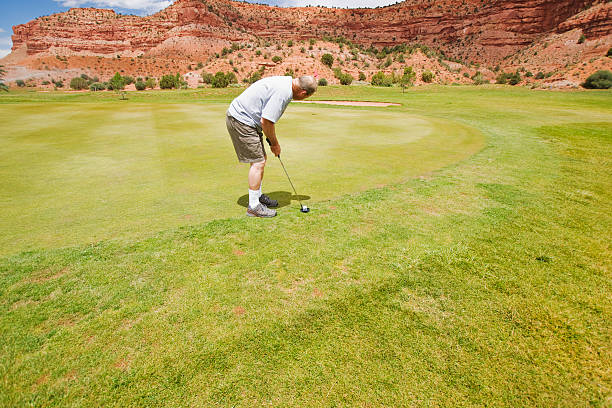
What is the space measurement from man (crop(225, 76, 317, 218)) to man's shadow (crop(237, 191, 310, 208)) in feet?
1.27

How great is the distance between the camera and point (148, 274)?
3139mm

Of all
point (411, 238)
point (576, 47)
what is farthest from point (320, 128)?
point (576, 47)

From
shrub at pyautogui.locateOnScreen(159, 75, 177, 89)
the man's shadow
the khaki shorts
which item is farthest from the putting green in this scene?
shrub at pyautogui.locateOnScreen(159, 75, 177, 89)

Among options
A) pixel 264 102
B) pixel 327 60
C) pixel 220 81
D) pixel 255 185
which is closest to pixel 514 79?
pixel 327 60

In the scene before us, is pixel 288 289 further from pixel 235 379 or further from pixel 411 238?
pixel 411 238

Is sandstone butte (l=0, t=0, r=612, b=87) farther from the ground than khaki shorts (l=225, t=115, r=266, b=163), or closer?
farther from the ground

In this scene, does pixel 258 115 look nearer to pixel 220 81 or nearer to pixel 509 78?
pixel 220 81

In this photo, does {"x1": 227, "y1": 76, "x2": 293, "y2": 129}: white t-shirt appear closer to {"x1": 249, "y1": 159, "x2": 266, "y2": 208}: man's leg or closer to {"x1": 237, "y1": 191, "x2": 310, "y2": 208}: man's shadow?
{"x1": 249, "y1": 159, "x2": 266, "y2": 208}: man's leg

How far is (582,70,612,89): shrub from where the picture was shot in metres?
39.2

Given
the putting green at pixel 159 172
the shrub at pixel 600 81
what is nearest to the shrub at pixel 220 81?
the putting green at pixel 159 172

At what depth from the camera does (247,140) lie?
14.8 feet

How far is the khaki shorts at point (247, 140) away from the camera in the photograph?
4488 millimetres

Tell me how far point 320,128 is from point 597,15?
92915 mm

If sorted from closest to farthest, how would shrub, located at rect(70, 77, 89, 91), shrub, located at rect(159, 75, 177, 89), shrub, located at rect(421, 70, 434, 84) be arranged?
shrub, located at rect(159, 75, 177, 89) < shrub, located at rect(421, 70, 434, 84) < shrub, located at rect(70, 77, 89, 91)
